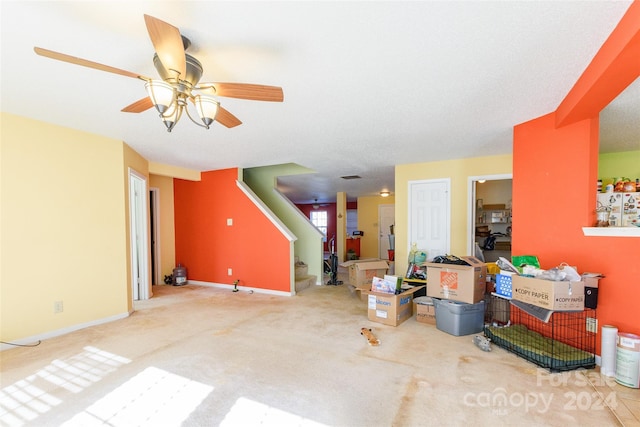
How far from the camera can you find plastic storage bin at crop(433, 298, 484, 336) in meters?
2.98

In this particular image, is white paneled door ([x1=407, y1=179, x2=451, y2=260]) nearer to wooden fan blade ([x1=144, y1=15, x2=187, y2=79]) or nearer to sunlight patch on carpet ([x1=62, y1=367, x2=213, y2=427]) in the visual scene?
sunlight patch on carpet ([x1=62, y1=367, x2=213, y2=427])

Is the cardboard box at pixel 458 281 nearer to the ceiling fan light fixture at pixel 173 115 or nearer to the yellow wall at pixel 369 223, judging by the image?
the ceiling fan light fixture at pixel 173 115

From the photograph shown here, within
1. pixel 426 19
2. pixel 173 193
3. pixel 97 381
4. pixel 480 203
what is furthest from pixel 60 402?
pixel 480 203

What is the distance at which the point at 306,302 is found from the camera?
172 inches

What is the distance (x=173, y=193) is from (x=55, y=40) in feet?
15.4

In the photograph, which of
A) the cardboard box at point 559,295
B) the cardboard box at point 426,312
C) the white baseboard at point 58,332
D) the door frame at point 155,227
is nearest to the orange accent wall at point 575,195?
the cardboard box at point 559,295

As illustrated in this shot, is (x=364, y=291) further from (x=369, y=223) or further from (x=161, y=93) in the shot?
(x=369, y=223)

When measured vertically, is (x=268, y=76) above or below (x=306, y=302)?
above

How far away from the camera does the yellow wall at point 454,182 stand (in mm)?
4199

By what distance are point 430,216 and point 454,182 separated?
69 cm

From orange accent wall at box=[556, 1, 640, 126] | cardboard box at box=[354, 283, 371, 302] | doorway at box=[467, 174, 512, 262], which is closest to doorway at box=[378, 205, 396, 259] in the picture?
doorway at box=[467, 174, 512, 262]

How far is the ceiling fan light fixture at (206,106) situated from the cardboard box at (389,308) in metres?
2.81

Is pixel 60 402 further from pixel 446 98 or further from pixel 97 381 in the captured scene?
pixel 446 98

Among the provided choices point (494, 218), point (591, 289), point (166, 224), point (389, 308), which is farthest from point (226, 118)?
point (494, 218)
